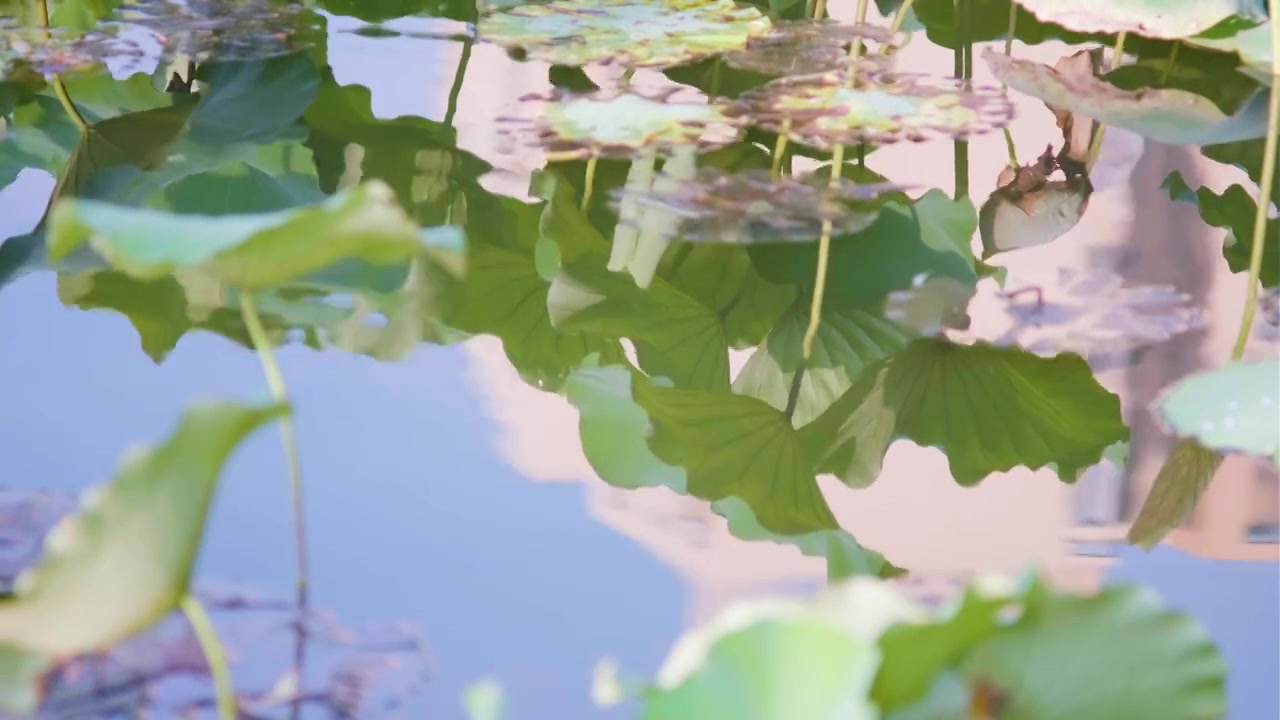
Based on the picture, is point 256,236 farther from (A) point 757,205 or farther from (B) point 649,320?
(A) point 757,205

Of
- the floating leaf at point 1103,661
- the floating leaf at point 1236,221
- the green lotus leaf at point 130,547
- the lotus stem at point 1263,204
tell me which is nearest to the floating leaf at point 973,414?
the lotus stem at point 1263,204

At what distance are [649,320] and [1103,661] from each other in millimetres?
595

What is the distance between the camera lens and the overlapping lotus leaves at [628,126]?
127 cm

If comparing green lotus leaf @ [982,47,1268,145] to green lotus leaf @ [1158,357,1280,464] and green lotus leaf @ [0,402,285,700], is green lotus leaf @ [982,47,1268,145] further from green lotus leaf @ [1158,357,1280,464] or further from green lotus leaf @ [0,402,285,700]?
green lotus leaf @ [0,402,285,700]

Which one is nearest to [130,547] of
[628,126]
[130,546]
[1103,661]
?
[130,546]

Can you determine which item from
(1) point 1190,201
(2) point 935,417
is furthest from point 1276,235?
(2) point 935,417

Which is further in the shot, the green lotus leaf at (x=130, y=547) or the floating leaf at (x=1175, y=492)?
the floating leaf at (x=1175, y=492)

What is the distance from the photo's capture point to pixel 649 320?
1.03 m

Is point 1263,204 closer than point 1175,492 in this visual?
No

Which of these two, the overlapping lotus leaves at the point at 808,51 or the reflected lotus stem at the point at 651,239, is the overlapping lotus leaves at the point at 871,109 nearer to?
the overlapping lotus leaves at the point at 808,51

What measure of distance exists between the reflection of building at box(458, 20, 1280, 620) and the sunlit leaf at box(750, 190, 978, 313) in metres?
0.10

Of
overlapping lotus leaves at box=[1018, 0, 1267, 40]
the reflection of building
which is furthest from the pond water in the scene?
overlapping lotus leaves at box=[1018, 0, 1267, 40]

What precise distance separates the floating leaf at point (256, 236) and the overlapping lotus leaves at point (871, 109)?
2.57 ft

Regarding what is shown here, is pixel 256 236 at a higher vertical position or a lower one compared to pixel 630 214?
higher
